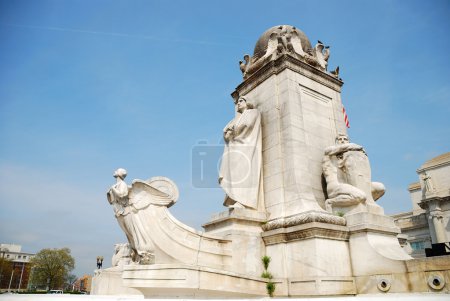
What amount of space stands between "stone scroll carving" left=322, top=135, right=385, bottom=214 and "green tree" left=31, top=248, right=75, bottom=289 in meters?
68.1

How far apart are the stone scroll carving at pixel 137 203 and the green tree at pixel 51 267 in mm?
65937

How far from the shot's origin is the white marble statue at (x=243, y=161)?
10387mm

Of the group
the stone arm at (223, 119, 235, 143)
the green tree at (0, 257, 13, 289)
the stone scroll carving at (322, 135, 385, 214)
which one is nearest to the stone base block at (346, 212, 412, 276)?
the stone scroll carving at (322, 135, 385, 214)

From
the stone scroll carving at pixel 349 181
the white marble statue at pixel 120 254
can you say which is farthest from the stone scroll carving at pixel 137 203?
the white marble statue at pixel 120 254

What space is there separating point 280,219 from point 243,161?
2326 millimetres

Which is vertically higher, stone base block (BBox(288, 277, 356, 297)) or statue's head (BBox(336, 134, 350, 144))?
statue's head (BBox(336, 134, 350, 144))

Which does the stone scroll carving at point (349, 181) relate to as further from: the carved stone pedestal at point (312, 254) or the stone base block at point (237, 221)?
the stone base block at point (237, 221)

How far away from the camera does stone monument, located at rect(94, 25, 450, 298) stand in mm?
7727

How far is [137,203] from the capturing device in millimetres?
8750

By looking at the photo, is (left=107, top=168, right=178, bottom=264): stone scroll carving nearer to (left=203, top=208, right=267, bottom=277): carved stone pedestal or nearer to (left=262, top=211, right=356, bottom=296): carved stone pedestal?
(left=203, top=208, right=267, bottom=277): carved stone pedestal

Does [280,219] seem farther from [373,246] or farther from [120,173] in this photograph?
[120,173]

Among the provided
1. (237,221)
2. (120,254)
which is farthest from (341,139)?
(120,254)

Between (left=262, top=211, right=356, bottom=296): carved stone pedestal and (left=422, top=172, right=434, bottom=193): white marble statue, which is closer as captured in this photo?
(left=262, top=211, right=356, bottom=296): carved stone pedestal

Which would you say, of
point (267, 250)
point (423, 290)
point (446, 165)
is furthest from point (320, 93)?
point (446, 165)
